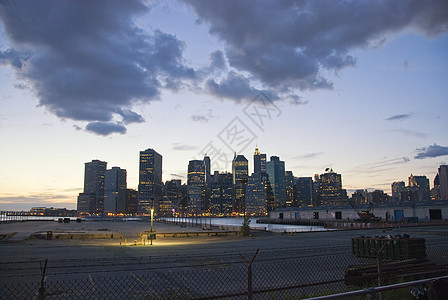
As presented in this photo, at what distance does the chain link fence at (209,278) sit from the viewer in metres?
13.2

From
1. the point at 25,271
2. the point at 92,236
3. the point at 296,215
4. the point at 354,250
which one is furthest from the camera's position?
the point at 296,215

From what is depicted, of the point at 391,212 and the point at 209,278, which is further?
the point at 391,212

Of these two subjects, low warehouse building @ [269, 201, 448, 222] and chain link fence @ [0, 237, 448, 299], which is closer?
chain link fence @ [0, 237, 448, 299]

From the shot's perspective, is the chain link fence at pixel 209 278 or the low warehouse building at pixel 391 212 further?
the low warehouse building at pixel 391 212

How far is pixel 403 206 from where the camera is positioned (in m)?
113

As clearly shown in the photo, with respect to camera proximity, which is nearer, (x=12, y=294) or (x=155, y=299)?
(x=155, y=299)

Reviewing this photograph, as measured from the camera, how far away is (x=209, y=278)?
16688 mm

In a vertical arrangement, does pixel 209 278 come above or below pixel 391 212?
above

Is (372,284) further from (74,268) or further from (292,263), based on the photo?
(74,268)

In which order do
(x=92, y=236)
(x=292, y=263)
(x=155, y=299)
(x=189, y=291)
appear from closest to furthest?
(x=155, y=299) → (x=189, y=291) → (x=292, y=263) → (x=92, y=236)

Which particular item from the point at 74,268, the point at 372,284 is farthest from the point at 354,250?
the point at 74,268

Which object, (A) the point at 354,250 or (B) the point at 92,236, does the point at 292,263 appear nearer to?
(A) the point at 354,250

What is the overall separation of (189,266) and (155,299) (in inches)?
313

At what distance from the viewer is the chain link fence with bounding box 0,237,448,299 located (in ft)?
43.3
